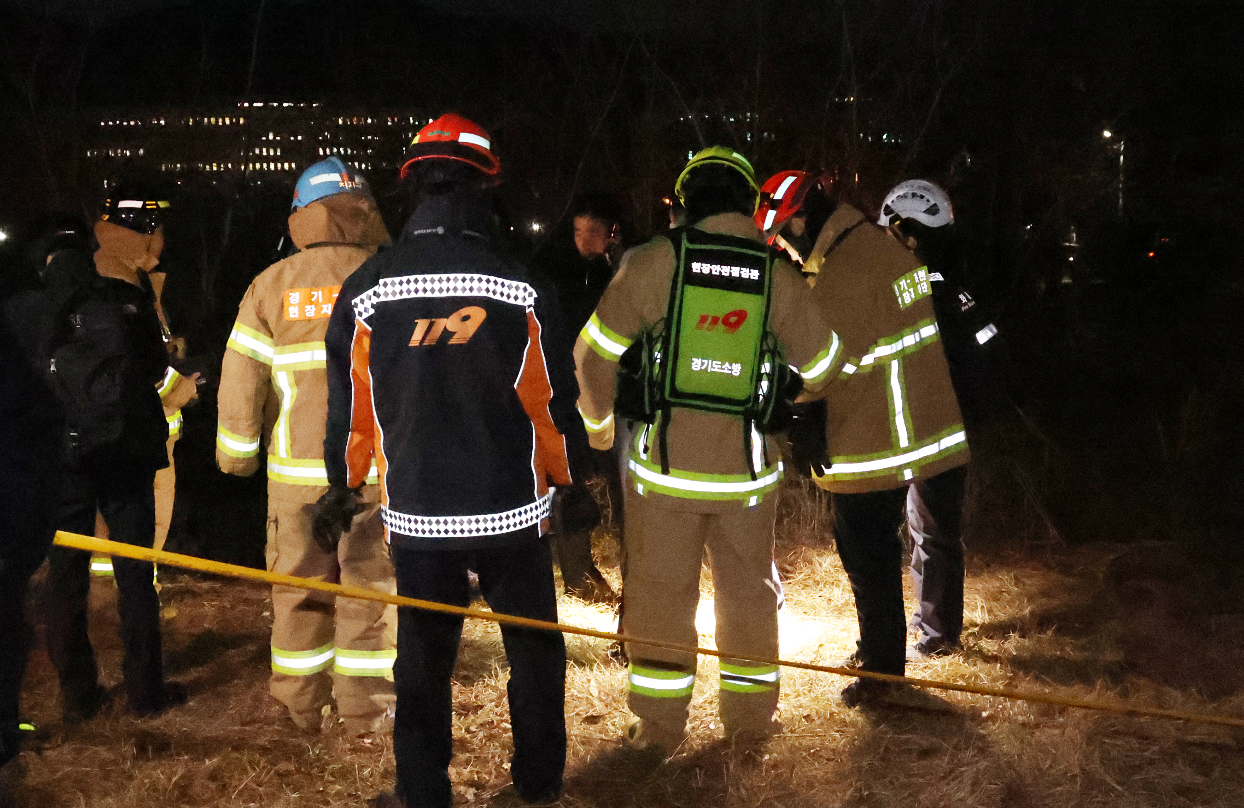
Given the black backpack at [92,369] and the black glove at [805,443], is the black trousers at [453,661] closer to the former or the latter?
the black glove at [805,443]

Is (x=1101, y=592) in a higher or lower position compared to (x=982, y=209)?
lower

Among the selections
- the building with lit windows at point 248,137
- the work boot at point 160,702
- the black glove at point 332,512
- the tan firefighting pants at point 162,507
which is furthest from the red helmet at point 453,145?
the building with lit windows at point 248,137

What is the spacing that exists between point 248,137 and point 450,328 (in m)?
11.8

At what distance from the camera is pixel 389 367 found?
3473mm

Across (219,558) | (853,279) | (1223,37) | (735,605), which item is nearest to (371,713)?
(735,605)

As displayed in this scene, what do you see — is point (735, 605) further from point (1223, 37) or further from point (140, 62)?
point (140, 62)

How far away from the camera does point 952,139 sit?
16.0 m

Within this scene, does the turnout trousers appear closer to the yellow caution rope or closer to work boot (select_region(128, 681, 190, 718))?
the yellow caution rope

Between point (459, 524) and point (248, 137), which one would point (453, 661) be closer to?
point (459, 524)

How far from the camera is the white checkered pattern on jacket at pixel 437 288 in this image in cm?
343

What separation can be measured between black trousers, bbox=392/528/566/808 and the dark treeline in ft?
18.1

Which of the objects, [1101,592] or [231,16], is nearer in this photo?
[1101,592]

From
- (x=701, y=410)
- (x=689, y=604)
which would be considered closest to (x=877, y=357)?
(x=701, y=410)

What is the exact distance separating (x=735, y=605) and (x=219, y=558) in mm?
4375
